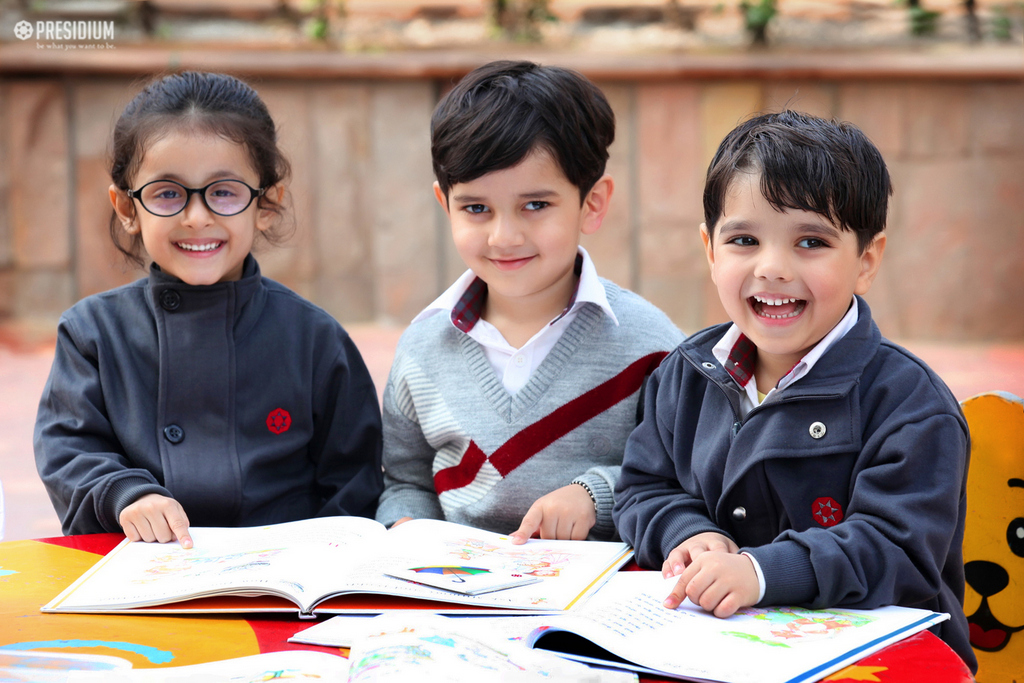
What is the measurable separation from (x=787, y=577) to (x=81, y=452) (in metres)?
1.10

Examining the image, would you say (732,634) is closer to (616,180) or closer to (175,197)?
(175,197)

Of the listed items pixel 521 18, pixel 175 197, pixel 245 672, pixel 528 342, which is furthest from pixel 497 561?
pixel 521 18

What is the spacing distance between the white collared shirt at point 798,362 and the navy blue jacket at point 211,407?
27.7 inches

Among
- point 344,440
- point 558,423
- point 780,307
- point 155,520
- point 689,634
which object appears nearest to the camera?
point 689,634

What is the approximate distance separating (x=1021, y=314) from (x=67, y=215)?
4.51 metres

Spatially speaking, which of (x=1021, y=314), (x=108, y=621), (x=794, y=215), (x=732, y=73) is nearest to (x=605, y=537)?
(x=794, y=215)

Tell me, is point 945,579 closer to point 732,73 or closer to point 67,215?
point 732,73

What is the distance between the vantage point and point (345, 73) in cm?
488

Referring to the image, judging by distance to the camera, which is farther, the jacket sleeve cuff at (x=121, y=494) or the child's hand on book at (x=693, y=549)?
the jacket sleeve cuff at (x=121, y=494)

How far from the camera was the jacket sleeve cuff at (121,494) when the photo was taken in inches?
59.5

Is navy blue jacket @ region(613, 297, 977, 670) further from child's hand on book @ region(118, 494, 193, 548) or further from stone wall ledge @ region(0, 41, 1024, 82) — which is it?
stone wall ledge @ region(0, 41, 1024, 82)

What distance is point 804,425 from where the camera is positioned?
1285 millimetres

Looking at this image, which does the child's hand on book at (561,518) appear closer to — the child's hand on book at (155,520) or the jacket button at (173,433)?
the child's hand on book at (155,520)

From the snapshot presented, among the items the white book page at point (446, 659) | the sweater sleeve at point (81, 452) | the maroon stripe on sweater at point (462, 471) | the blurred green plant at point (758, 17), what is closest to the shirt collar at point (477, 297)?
the maroon stripe on sweater at point (462, 471)
